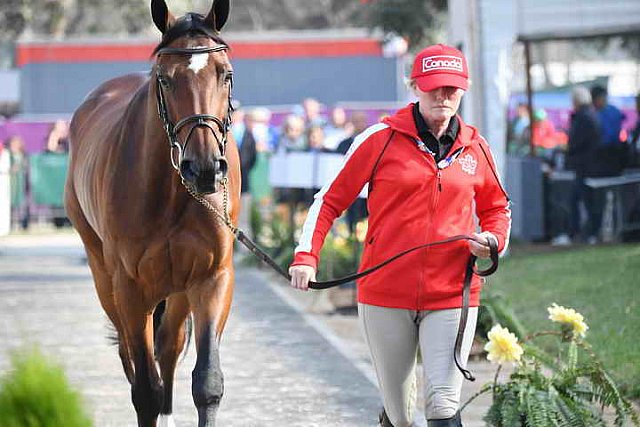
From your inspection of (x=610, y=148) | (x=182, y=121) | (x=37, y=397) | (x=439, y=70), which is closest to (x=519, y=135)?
(x=610, y=148)

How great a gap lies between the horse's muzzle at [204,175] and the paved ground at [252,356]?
976 mm

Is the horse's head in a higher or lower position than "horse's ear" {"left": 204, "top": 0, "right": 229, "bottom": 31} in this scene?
lower

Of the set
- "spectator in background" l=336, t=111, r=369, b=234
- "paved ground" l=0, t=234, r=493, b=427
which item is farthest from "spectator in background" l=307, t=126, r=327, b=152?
"paved ground" l=0, t=234, r=493, b=427

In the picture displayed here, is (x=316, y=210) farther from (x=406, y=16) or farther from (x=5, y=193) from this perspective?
(x=5, y=193)

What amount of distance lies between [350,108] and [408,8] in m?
9.78

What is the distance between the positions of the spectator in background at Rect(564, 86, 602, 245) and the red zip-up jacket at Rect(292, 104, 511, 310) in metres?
13.6

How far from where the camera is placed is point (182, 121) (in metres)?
6.41

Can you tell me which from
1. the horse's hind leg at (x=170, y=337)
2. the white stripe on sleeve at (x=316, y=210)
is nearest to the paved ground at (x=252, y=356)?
the horse's hind leg at (x=170, y=337)

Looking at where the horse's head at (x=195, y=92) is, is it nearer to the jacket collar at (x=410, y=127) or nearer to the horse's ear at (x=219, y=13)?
the horse's ear at (x=219, y=13)

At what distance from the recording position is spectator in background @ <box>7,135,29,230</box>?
2727 centimetres

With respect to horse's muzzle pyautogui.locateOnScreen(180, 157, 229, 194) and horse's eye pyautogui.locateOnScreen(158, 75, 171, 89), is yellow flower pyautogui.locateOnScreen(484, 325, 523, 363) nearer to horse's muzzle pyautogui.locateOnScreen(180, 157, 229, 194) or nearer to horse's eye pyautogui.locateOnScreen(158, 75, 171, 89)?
horse's muzzle pyautogui.locateOnScreen(180, 157, 229, 194)

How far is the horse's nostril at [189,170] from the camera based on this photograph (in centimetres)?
616

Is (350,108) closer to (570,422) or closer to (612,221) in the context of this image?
(612,221)

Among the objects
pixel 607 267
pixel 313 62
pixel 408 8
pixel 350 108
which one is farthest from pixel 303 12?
pixel 607 267
